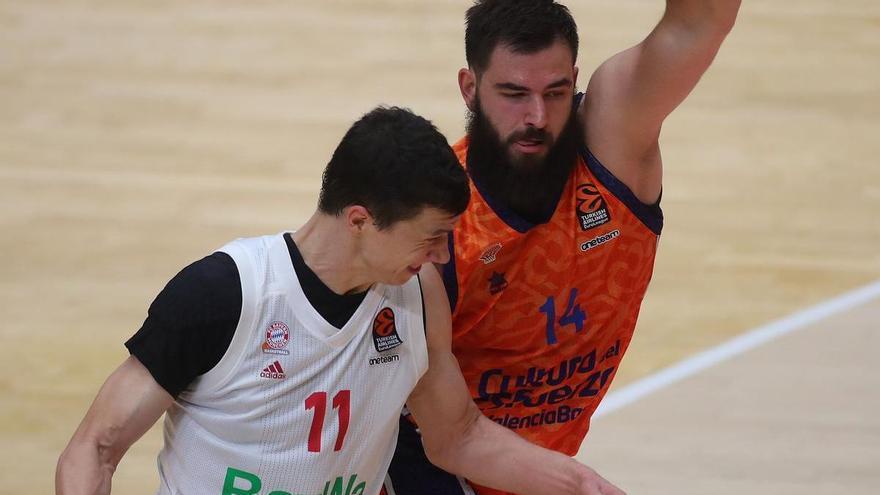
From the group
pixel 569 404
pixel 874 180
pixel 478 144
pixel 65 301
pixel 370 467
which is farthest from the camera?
pixel 874 180

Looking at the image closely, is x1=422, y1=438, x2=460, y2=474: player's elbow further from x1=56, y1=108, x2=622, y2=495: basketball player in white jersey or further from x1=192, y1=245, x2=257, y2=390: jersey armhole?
x1=192, y1=245, x2=257, y2=390: jersey armhole

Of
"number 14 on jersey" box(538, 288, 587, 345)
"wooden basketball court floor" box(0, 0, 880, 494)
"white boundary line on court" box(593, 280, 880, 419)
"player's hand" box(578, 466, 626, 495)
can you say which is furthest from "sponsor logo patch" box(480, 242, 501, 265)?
"white boundary line on court" box(593, 280, 880, 419)

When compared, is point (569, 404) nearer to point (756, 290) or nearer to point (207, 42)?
point (756, 290)

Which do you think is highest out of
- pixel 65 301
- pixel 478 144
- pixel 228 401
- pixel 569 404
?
A: pixel 478 144

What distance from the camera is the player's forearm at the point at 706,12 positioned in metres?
2.77

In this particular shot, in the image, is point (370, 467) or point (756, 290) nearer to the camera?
point (370, 467)

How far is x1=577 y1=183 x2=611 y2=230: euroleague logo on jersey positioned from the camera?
3.06 metres

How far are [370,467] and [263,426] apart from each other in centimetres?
30

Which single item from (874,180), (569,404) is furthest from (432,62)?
(569,404)

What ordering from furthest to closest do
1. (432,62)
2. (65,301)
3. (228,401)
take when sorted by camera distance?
(432,62) → (65,301) → (228,401)

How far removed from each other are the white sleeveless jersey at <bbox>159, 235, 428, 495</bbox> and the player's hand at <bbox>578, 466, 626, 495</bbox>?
0.42 metres

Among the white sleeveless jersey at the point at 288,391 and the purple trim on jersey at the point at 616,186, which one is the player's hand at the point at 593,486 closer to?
the white sleeveless jersey at the point at 288,391

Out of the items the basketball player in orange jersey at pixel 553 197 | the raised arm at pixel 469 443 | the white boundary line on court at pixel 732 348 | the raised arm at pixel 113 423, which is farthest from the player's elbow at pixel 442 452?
the white boundary line on court at pixel 732 348

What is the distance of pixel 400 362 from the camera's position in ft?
9.09
